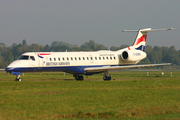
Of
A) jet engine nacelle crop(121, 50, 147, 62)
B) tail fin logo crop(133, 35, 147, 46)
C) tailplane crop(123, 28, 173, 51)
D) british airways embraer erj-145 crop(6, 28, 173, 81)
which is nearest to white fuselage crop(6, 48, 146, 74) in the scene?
british airways embraer erj-145 crop(6, 28, 173, 81)

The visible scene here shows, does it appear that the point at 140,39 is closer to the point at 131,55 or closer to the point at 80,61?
the point at 131,55

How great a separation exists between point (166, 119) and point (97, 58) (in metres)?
27.1

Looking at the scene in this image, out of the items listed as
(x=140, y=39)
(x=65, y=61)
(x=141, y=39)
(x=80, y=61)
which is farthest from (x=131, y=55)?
(x=65, y=61)

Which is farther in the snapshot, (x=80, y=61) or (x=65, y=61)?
(x=80, y=61)

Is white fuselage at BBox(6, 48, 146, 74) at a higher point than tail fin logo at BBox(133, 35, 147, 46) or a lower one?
lower

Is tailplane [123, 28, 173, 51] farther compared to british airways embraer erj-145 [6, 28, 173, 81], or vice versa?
tailplane [123, 28, 173, 51]

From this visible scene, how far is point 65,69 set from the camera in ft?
120

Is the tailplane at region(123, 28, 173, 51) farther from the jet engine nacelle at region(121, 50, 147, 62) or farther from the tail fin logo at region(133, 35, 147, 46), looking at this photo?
the jet engine nacelle at region(121, 50, 147, 62)

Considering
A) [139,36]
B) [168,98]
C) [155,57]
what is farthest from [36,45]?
[168,98]

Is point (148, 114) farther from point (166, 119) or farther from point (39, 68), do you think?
point (39, 68)

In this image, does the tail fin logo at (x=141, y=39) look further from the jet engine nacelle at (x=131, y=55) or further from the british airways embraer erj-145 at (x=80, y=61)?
the jet engine nacelle at (x=131, y=55)

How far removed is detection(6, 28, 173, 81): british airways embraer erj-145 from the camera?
33.8 metres

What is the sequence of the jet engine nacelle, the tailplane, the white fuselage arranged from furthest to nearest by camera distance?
the tailplane < the jet engine nacelle < the white fuselage

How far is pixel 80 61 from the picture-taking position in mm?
37594
